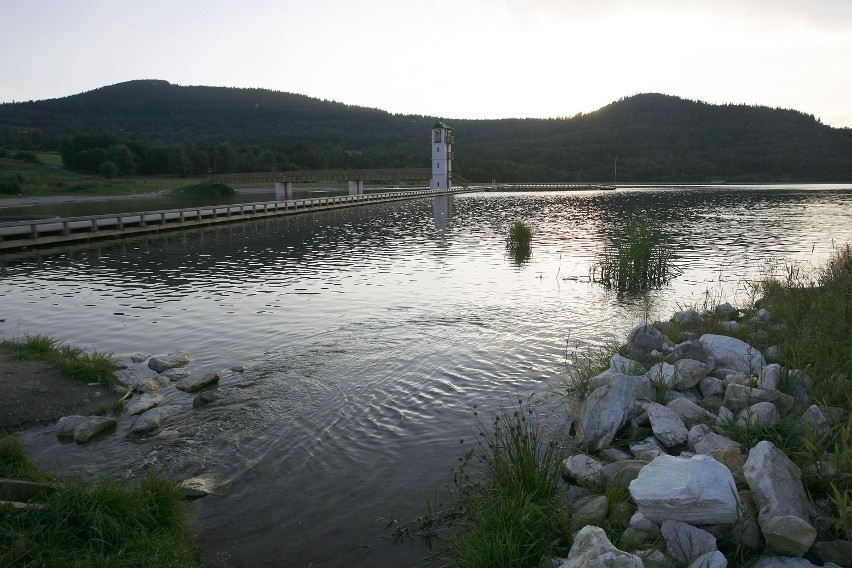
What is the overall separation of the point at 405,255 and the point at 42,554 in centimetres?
2275

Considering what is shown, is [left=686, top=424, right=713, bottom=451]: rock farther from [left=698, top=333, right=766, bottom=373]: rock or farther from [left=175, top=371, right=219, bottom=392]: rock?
[left=175, top=371, right=219, bottom=392]: rock

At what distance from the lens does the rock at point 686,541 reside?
4625mm

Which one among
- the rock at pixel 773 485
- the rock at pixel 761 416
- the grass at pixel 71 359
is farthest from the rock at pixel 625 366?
the grass at pixel 71 359

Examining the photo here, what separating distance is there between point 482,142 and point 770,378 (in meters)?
186

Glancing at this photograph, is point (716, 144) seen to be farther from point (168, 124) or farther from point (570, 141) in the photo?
point (168, 124)

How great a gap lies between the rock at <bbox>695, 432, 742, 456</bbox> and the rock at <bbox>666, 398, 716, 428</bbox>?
86 centimetres

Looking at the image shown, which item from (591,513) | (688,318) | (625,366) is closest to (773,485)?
(591,513)

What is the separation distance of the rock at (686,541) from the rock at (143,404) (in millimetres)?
7504

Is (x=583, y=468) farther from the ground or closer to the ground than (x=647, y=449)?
closer to the ground

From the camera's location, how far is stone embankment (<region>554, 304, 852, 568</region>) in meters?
4.57

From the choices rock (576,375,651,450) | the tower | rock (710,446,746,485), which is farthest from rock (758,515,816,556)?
the tower

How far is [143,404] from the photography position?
9.24 meters

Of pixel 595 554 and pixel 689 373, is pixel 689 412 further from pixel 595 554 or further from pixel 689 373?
pixel 595 554

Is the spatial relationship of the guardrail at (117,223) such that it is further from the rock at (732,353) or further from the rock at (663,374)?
the rock at (732,353)
